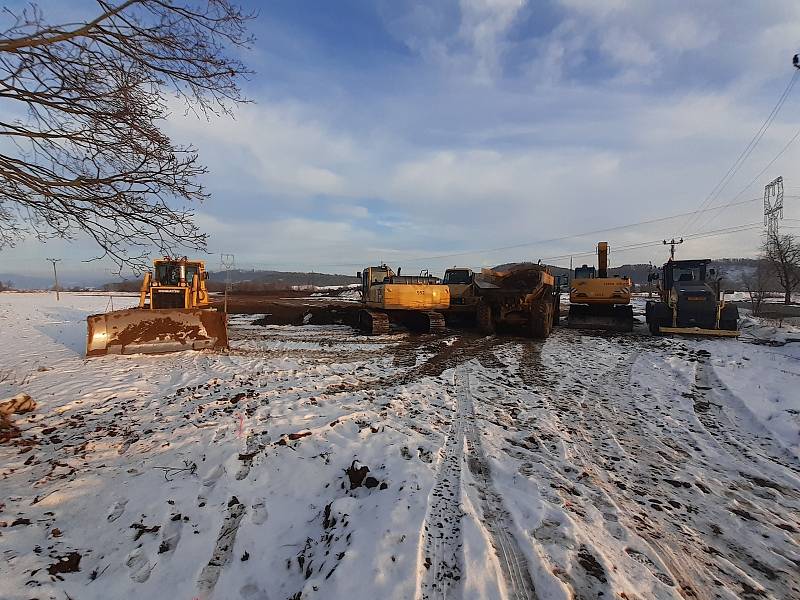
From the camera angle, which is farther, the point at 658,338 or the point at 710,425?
the point at 658,338

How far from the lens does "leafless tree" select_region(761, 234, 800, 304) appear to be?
103 feet

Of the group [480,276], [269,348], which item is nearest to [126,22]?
[269,348]

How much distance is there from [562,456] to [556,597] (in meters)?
2.13

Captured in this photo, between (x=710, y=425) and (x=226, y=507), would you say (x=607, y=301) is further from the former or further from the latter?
(x=226, y=507)

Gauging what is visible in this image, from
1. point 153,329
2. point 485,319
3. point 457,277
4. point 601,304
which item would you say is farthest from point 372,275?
point 601,304

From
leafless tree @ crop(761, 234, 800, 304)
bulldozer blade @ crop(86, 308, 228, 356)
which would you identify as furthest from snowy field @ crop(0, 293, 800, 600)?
leafless tree @ crop(761, 234, 800, 304)

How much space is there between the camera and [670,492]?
11.7 ft

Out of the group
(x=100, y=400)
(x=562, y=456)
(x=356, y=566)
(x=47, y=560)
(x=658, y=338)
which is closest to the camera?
(x=356, y=566)

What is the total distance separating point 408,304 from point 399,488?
10.3 metres

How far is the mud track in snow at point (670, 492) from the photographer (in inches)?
100

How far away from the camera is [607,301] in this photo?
1588 cm

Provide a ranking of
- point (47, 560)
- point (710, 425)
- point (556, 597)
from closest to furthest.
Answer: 1. point (556, 597)
2. point (47, 560)
3. point (710, 425)

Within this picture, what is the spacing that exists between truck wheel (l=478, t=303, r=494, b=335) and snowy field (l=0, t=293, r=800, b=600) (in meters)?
6.31

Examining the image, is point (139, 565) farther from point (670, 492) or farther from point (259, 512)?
point (670, 492)
